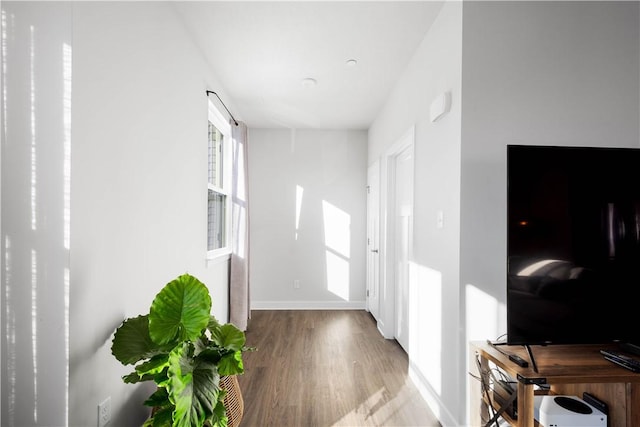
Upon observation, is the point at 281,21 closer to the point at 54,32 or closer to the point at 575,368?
the point at 54,32

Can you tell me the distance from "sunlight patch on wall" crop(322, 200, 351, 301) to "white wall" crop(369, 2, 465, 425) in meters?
2.00

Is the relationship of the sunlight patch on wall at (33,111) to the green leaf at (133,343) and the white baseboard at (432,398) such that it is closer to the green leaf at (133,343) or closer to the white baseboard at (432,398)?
the green leaf at (133,343)

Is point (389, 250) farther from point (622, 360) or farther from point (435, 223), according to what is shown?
point (622, 360)

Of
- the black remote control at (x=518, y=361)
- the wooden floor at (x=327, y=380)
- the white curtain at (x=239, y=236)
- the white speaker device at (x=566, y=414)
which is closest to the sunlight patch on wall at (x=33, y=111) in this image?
the wooden floor at (x=327, y=380)

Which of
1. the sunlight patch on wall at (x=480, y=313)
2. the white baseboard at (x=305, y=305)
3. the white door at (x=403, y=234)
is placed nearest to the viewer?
the sunlight patch on wall at (x=480, y=313)

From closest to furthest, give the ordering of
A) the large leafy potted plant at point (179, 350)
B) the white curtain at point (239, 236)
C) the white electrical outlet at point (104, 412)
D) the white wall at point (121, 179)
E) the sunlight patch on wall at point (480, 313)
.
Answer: the large leafy potted plant at point (179, 350) → the white wall at point (121, 179) → the white electrical outlet at point (104, 412) → the sunlight patch on wall at point (480, 313) → the white curtain at point (239, 236)

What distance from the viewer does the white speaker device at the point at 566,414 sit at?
4.34ft

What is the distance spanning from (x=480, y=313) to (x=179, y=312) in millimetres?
1496

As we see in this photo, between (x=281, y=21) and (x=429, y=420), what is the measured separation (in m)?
2.73

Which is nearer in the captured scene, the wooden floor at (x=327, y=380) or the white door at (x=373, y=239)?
the wooden floor at (x=327, y=380)

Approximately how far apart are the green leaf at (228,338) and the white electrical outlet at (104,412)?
0.53 m

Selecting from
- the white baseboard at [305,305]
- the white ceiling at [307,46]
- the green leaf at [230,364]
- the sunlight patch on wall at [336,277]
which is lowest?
the white baseboard at [305,305]

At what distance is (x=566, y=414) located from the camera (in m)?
1.34

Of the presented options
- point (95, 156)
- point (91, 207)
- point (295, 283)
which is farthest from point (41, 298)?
point (295, 283)
